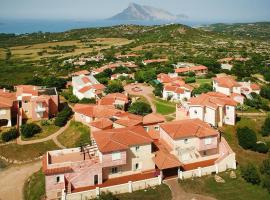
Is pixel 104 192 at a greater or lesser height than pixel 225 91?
lesser

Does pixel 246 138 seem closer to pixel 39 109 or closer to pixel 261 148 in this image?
pixel 261 148

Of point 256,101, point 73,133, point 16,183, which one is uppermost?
point 256,101

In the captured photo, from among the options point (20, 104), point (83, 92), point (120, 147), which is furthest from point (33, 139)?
point (120, 147)

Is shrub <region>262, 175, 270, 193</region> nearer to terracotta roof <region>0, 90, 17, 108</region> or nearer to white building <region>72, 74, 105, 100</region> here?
white building <region>72, 74, 105, 100</region>

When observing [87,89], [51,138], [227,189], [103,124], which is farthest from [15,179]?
[87,89]

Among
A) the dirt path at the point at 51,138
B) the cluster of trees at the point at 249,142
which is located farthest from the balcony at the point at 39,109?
the cluster of trees at the point at 249,142

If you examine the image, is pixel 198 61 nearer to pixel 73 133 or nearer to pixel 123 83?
pixel 123 83

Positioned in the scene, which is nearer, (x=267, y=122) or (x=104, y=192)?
(x=104, y=192)
